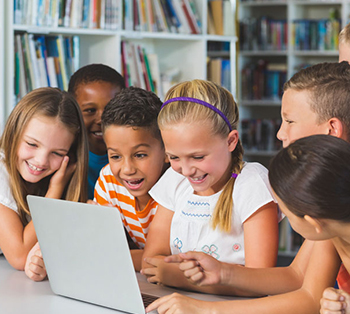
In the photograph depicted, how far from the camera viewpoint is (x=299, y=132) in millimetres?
1285

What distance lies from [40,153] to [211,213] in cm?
58

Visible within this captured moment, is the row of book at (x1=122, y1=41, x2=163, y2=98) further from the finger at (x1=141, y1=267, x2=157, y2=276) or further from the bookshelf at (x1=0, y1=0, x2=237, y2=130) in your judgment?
the finger at (x1=141, y1=267, x2=157, y2=276)

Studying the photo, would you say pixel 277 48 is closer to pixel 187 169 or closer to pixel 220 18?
pixel 220 18

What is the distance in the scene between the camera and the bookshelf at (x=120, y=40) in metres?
2.60

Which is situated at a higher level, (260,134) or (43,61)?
(43,61)

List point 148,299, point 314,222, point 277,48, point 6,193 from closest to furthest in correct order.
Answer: point 314,222 → point 148,299 → point 6,193 → point 277,48

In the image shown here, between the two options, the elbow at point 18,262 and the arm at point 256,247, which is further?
the elbow at point 18,262

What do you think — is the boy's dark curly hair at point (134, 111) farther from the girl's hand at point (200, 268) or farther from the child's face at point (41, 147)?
the girl's hand at point (200, 268)

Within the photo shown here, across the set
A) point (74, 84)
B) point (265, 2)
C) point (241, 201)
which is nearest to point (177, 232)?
point (241, 201)

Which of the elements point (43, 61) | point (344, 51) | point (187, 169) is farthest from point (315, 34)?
point (187, 169)

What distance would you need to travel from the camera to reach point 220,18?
3305mm

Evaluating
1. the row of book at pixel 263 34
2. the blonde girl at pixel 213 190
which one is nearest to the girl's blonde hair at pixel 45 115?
the blonde girl at pixel 213 190

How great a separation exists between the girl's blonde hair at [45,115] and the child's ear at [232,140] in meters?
0.55

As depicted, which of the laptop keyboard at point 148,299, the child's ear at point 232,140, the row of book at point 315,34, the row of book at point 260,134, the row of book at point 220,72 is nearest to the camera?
the laptop keyboard at point 148,299
